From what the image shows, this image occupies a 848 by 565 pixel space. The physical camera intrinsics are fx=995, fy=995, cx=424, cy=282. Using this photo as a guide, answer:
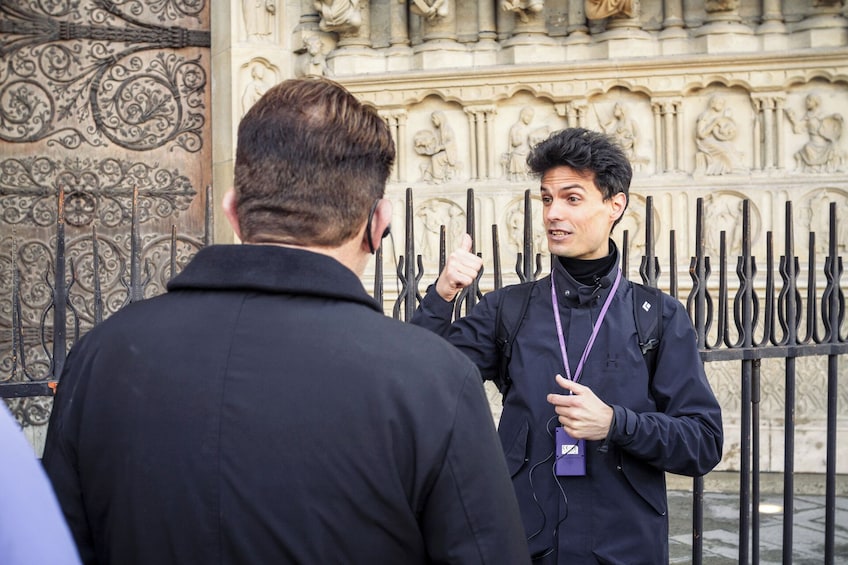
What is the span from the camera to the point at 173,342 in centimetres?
117

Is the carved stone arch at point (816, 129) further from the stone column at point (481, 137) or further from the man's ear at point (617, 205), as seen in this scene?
the man's ear at point (617, 205)

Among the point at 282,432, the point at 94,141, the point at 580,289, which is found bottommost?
the point at 282,432

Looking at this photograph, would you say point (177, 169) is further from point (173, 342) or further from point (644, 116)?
point (173, 342)

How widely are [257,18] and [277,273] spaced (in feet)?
20.3

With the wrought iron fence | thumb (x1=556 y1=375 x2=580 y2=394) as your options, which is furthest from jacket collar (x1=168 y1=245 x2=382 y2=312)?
the wrought iron fence

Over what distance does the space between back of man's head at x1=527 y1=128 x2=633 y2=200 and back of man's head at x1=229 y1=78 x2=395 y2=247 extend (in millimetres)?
1109

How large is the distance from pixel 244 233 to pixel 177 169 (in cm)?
636

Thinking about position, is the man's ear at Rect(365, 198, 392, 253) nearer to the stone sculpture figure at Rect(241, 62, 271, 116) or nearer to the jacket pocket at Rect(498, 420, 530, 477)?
the jacket pocket at Rect(498, 420, 530, 477)

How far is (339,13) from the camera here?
6.79 meters

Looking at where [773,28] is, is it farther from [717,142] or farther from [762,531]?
[762,531]

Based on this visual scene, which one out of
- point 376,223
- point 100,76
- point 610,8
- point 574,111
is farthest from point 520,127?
point 376,223

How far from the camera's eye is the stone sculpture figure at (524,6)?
21.5ft

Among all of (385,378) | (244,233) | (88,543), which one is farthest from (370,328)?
A: (88,543)

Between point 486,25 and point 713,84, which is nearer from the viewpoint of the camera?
point 713,84
